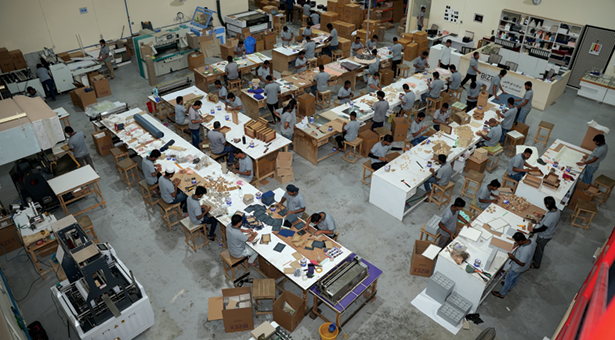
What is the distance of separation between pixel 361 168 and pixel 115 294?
7082 millimetres

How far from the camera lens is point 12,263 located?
9.17m

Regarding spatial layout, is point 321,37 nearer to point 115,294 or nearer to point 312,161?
point 312,161

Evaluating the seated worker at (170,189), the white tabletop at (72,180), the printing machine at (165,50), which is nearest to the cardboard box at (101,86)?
the printing machine at (165,50)

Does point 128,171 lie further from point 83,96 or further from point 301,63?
point 301,63

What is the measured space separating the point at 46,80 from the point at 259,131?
871 centimetres

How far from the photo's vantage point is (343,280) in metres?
7.33

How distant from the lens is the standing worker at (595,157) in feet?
32.8

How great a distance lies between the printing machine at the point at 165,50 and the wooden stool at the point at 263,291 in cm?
1119

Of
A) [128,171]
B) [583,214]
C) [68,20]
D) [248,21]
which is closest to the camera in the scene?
Result: [583,214]

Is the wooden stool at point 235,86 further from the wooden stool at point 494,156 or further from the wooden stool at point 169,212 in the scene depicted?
the wooden stool at point 494,156

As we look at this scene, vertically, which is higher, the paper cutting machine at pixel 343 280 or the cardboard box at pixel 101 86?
the cardboard box at pixel 101 86

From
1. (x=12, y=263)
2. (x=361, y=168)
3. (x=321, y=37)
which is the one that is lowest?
(x=12, y=263)

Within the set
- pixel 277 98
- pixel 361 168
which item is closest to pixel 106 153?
pixel 277 98

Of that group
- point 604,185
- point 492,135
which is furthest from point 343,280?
point 604,185
